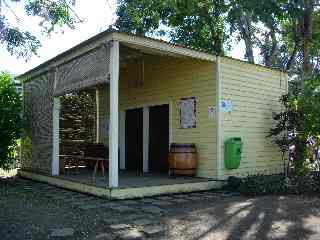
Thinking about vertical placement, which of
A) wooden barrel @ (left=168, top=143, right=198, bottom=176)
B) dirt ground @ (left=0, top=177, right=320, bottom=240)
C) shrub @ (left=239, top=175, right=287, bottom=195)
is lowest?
dirt ground @ (left=0, top=177, right=320, bottom=240)

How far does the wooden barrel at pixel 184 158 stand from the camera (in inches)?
374

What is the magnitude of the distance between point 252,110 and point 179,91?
1.80 m

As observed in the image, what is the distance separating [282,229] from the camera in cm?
555

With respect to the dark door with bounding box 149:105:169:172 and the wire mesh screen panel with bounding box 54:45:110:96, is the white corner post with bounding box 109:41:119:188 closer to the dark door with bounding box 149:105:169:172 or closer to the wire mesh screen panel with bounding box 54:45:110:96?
the wire mesh screen panel with bounding box 54:45:110:96

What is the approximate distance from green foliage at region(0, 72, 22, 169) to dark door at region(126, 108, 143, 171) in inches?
121

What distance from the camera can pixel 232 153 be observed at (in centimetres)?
923

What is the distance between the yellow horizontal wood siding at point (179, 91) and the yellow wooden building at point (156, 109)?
23 mm

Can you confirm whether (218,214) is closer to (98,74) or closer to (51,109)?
(98,74)

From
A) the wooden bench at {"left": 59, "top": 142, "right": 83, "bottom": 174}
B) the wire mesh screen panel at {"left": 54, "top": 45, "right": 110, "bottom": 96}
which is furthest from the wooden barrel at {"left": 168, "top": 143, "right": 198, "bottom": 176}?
the wooden bench at {"left": 59, "top": 142, "right": 83, "bottom": 174}

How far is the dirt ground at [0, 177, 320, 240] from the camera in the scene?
17.5 feet

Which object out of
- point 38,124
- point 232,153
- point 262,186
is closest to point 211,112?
point 232,153

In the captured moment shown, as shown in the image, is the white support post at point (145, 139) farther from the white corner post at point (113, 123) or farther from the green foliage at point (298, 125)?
the white corner post at point (113, 123)

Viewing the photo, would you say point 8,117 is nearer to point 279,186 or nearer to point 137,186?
point 137,186

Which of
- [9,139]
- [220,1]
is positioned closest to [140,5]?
[220,1]
